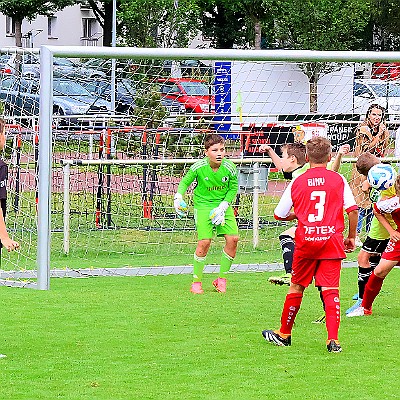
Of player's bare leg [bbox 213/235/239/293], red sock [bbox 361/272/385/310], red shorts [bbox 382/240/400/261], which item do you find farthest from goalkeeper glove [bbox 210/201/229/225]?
red shorts [bbox 382/240/400/261]

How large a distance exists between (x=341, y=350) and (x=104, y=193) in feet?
24.2

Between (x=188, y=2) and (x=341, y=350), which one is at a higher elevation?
(x=188, y=2)

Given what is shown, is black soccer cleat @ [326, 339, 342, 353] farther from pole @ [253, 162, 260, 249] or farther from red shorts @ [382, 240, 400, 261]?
pole @ [253, 162, 260, 249]

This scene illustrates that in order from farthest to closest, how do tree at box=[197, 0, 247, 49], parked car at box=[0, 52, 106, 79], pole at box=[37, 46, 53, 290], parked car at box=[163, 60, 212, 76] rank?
tree at box=[197, 0, 247, 49], parked car at box=[163, 60, 212, 76], parked car at box=[0, 52, 106, 79], pole at box=[37, 46, 53, 290]

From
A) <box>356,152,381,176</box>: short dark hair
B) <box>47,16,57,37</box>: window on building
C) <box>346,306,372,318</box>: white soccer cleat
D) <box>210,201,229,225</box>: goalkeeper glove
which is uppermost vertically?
<box>47,16,57,37</box>: window on building

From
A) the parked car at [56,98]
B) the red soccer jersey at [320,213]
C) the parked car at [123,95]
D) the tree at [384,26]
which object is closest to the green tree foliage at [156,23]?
the tree at [384,26]

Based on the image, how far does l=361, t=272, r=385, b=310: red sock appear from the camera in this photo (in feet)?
28.5

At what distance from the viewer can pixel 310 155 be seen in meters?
7.50

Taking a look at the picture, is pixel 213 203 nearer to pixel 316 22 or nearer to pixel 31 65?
pixel 31 65

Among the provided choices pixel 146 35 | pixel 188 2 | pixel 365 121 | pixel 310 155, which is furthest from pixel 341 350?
pixel 188 2

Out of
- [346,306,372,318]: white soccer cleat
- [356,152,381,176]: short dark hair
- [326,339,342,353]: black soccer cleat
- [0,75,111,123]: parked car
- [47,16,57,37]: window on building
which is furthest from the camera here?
[47,16,57,37]: window on building

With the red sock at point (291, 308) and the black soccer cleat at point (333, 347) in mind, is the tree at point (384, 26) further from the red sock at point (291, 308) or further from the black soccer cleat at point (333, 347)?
the black soccer cleat at point (333, 347)

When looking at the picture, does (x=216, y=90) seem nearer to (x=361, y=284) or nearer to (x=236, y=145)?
(x=236, y=145)

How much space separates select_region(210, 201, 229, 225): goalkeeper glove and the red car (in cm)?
268
